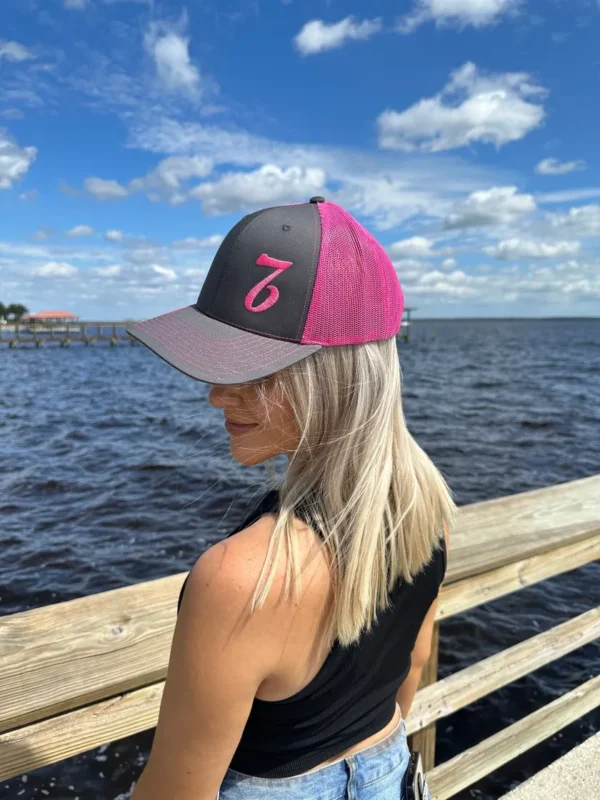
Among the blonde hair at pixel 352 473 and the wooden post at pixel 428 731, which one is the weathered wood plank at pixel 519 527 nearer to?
the wooden post at pixel 428 731

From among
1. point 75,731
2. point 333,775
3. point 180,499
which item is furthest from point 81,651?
point 180,499

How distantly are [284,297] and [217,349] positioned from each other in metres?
0.17

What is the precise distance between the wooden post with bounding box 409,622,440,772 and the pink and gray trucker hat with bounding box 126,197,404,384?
159cm

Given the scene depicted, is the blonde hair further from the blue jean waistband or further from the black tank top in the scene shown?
the blue jean waistband

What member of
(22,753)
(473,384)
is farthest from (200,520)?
(473,384)

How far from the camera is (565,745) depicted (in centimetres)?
526

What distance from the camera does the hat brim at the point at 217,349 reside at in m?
1.14

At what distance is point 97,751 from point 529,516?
15.4 feet

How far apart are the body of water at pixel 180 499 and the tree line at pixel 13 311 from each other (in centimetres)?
12871

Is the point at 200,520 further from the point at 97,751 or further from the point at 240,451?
the point at 240,451

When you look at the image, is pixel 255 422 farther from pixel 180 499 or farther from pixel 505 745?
pixel 180 499

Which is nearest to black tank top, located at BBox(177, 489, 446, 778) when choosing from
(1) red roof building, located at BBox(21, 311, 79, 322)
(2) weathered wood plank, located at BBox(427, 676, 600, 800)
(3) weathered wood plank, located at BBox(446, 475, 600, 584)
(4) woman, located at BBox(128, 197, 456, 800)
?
(4) woman, located at BBox(128, 197, 456, 800)

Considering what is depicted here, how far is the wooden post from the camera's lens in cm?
237

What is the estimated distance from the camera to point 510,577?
2398 millimetres
